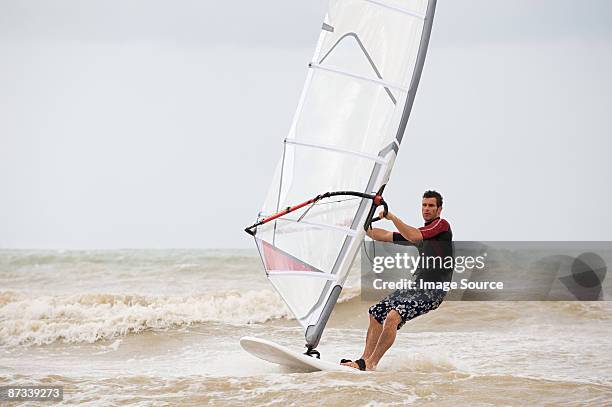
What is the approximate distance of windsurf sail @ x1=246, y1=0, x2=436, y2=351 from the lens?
3.98 metres

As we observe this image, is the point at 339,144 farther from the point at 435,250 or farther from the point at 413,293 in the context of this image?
the point at 413,293

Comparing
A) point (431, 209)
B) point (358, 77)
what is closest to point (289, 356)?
point (431, 209)

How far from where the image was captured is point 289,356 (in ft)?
13.1

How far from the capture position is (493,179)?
1614 cm

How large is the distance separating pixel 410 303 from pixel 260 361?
1002 millimetres

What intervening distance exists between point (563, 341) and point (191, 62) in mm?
11580

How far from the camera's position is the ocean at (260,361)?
3.84 m

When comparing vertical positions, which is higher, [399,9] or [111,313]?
[399,9]

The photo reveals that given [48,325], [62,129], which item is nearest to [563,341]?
[48,325]

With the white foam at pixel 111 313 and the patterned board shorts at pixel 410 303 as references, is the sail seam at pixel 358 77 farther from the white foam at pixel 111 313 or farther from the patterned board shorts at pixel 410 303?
the white foam at pixel 111 313

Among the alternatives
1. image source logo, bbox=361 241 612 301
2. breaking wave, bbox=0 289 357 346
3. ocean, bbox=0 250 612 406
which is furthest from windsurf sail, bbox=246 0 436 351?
breaking wave, bbox=0 289 357 346

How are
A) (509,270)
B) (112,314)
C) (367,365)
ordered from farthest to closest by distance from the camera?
1. (509,270)
2. (112,314)
3. (367,365)

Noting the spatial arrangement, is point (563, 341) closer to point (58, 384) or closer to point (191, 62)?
point (58, 384)

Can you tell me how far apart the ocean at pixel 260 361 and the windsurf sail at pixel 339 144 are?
1.66 feet
